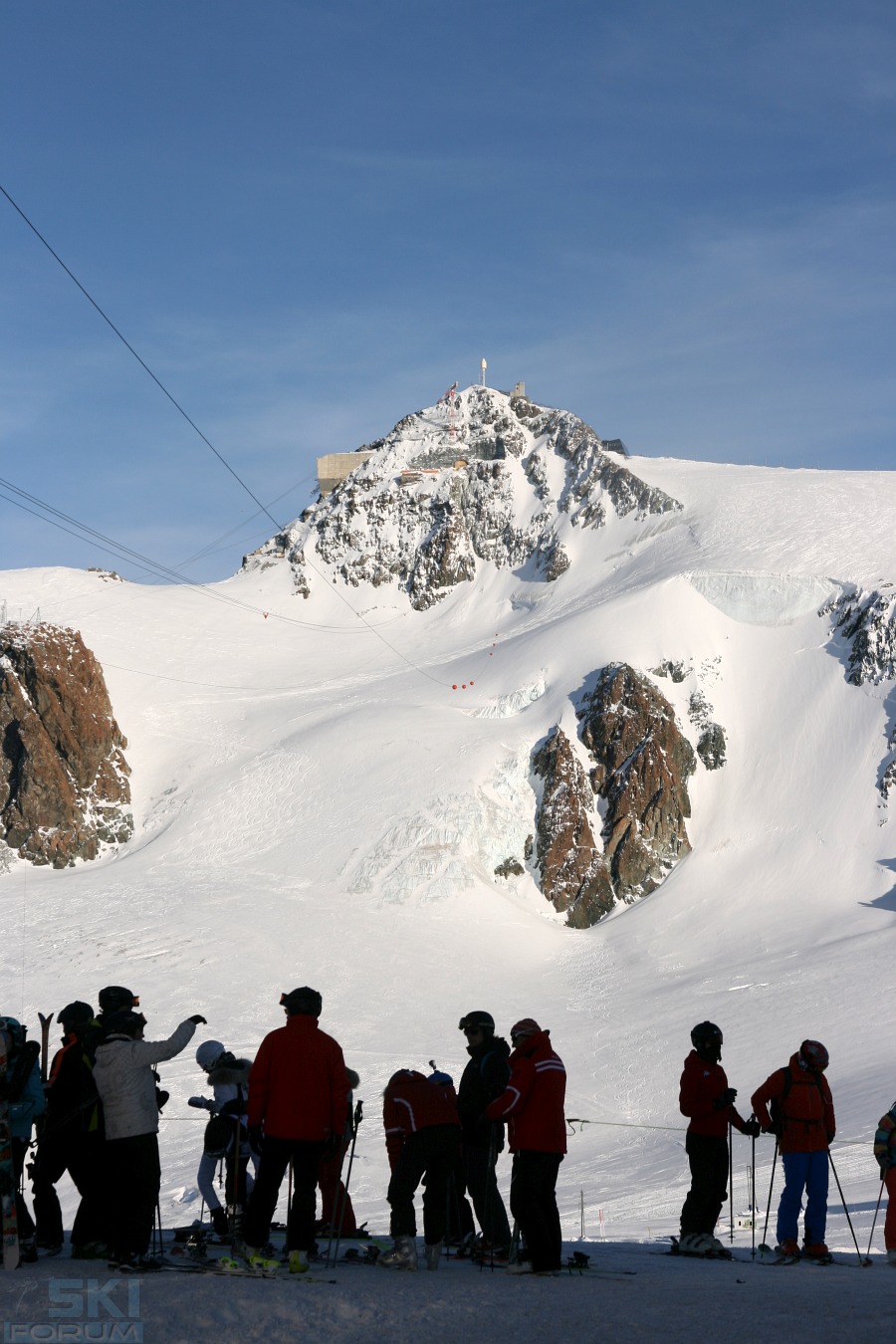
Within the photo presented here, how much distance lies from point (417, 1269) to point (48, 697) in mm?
52424

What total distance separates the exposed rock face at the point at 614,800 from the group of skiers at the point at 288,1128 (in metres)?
40.7

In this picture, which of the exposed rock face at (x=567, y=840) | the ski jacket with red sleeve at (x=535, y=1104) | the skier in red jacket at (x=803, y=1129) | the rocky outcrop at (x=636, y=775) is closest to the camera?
the ski jacket with red sleeve at (x=535, y=1104)

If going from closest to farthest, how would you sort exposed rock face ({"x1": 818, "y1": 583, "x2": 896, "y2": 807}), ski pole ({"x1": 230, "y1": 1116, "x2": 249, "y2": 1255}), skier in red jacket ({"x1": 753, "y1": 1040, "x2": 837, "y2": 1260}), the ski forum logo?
the ski forum logo
ski pole ({"x1": 230, "y1": 1116, "x2": 249, "y2": 1255})
skier in red jacket ({"x1": 753, "y1": 1040, "x2": 837, "y2": 1260})
exposed rock face ({"x1": 818, "y1": 583, "x2": 896, "y2": 807})

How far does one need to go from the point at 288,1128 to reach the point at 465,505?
77.7 meters

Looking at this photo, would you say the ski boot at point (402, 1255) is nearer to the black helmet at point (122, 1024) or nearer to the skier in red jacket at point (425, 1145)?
the skier in red jacket at point (425, 1145)

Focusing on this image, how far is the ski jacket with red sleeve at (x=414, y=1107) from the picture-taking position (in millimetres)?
10711

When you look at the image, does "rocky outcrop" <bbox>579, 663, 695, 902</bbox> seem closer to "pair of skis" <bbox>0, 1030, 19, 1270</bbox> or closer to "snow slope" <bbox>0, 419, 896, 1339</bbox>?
"snow slope" <bbox>0, 419, 896, 1339</bbox>

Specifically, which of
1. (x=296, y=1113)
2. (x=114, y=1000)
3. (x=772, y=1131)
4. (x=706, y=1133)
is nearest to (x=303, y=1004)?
(x=296, y=1113)

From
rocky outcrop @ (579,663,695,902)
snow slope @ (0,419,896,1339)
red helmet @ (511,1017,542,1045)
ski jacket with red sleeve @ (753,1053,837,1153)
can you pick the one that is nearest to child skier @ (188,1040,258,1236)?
red helmet @ (511,1017,542,1045)

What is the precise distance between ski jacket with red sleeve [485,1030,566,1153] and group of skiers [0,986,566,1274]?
1 cm

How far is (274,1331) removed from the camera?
7.59 metres

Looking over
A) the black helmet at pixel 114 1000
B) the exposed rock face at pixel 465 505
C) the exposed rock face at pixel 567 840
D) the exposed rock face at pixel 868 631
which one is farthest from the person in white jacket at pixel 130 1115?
the exposed rock face at pixel 465 505

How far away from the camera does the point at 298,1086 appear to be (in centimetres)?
973

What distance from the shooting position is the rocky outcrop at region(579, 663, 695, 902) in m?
52.9
